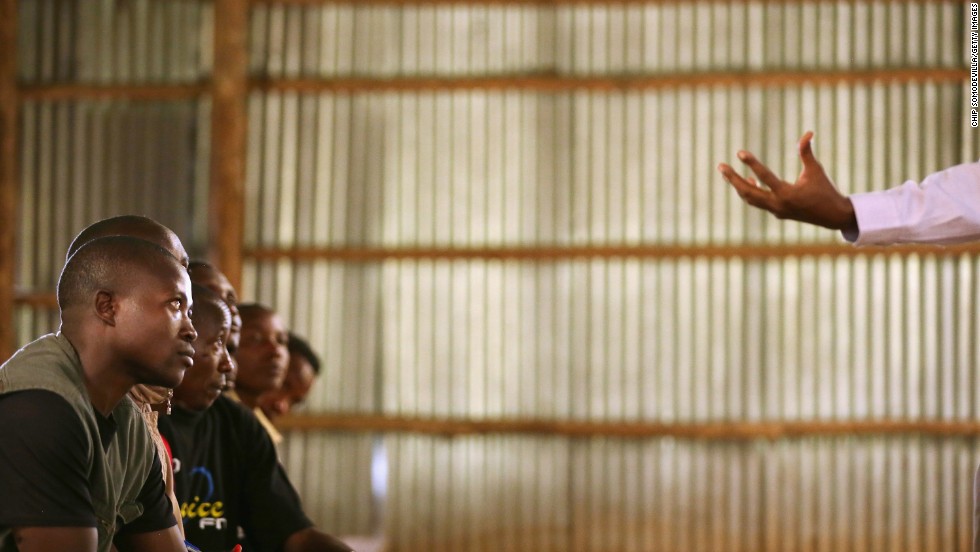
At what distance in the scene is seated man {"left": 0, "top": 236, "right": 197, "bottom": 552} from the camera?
74.4 inches

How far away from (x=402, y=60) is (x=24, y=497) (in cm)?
596

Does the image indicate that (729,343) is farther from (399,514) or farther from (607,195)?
(399,514)

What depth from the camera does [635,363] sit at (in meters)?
7.36

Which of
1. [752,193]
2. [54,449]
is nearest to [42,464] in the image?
[54,449]

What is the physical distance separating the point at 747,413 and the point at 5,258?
4.50 m

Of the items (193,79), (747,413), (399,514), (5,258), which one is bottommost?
(399,514)

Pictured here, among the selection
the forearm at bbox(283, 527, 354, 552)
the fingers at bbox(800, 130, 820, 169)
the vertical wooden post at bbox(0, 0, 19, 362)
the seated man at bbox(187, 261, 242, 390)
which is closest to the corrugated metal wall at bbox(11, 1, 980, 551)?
the vertical wooden post at bbox(0, 0, 19, 362)

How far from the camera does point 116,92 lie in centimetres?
768

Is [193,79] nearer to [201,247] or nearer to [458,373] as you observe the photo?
[201,247]

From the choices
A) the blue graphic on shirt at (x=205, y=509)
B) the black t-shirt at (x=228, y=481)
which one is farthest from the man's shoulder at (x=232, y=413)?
the blue graphic on shirt at (x=205, y=509)

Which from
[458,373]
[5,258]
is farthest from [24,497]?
[5,258]

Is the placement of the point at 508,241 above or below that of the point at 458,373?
above

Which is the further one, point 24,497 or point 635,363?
point 635,363

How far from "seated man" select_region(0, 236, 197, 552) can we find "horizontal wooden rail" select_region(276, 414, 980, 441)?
5050 millimetres
